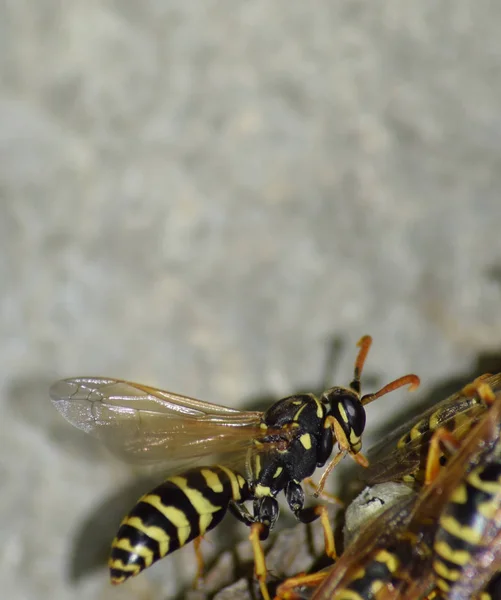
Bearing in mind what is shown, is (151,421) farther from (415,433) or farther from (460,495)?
(460,495)

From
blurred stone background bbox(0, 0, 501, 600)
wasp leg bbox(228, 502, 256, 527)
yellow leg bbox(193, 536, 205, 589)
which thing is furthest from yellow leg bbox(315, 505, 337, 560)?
blurred stone background bbox(0, 0, 501, 600)

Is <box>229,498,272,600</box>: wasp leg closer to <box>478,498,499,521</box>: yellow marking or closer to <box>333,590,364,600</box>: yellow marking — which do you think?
<box>333,590,364,600</box>: yellow marking

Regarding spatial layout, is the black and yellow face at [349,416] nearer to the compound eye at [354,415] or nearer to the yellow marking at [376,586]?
the compound eye at [354,415]

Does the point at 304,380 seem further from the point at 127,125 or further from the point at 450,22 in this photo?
the point at 450,22

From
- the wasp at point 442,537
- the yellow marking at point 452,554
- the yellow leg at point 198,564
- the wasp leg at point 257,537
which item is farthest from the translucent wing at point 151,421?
the yellow marking at point 452,554

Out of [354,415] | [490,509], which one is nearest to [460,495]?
[490,509]
